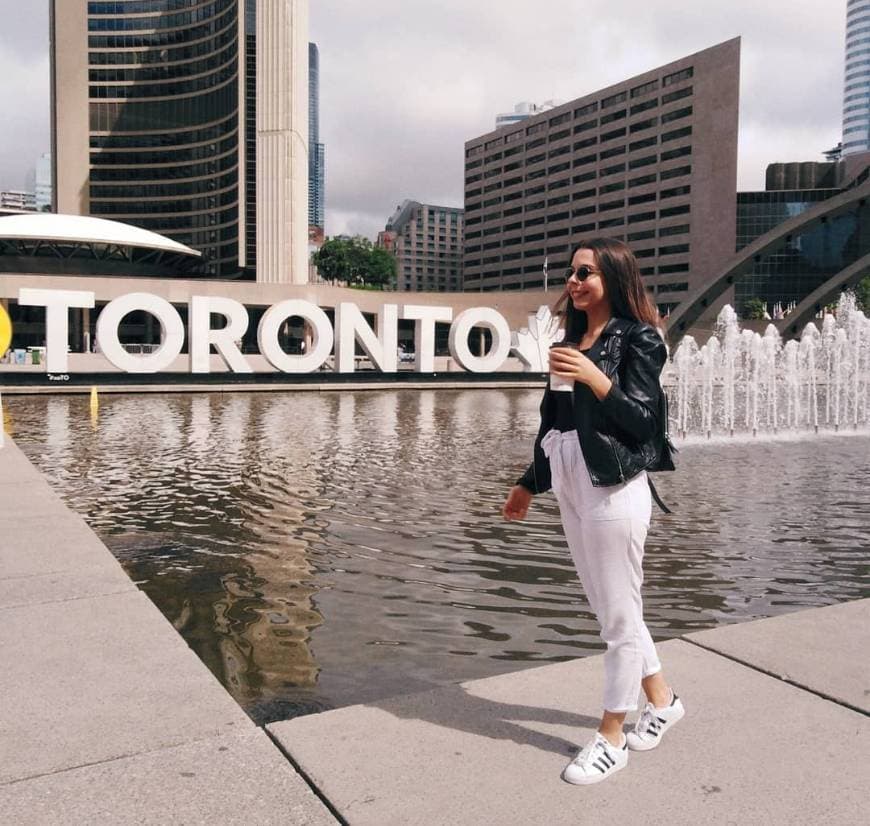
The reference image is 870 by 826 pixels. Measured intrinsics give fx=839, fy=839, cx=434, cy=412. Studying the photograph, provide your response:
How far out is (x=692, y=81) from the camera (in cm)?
10225

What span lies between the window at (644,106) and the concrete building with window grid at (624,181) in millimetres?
132

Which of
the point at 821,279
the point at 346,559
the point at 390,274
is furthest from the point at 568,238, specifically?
the point at 346,559

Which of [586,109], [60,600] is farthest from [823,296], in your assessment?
[60,600]

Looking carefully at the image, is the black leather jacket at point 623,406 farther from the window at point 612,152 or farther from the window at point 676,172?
the window at point 612,152

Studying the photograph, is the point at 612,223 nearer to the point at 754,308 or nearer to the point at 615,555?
the point at 754,308

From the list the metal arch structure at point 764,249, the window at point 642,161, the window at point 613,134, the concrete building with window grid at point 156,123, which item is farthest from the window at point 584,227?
the concrete building with window grid at point 156,123

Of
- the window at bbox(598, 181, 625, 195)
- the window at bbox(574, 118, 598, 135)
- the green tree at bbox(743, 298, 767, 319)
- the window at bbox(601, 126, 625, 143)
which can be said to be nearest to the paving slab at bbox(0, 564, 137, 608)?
the green tree at bbox(743, 298, 767, 319)

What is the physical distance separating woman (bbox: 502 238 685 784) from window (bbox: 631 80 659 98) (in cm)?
11718

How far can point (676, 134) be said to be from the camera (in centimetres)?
10506

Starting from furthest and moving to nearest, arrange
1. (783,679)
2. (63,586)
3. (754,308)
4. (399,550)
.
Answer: (754,308) < (399,550) < (63,586) < (783,679)

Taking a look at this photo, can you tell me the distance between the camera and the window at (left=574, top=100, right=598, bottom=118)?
400 feet

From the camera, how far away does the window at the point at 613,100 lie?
117 meters

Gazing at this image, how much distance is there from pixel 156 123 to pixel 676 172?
6528cm

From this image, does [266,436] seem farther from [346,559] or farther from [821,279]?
[821,279]
